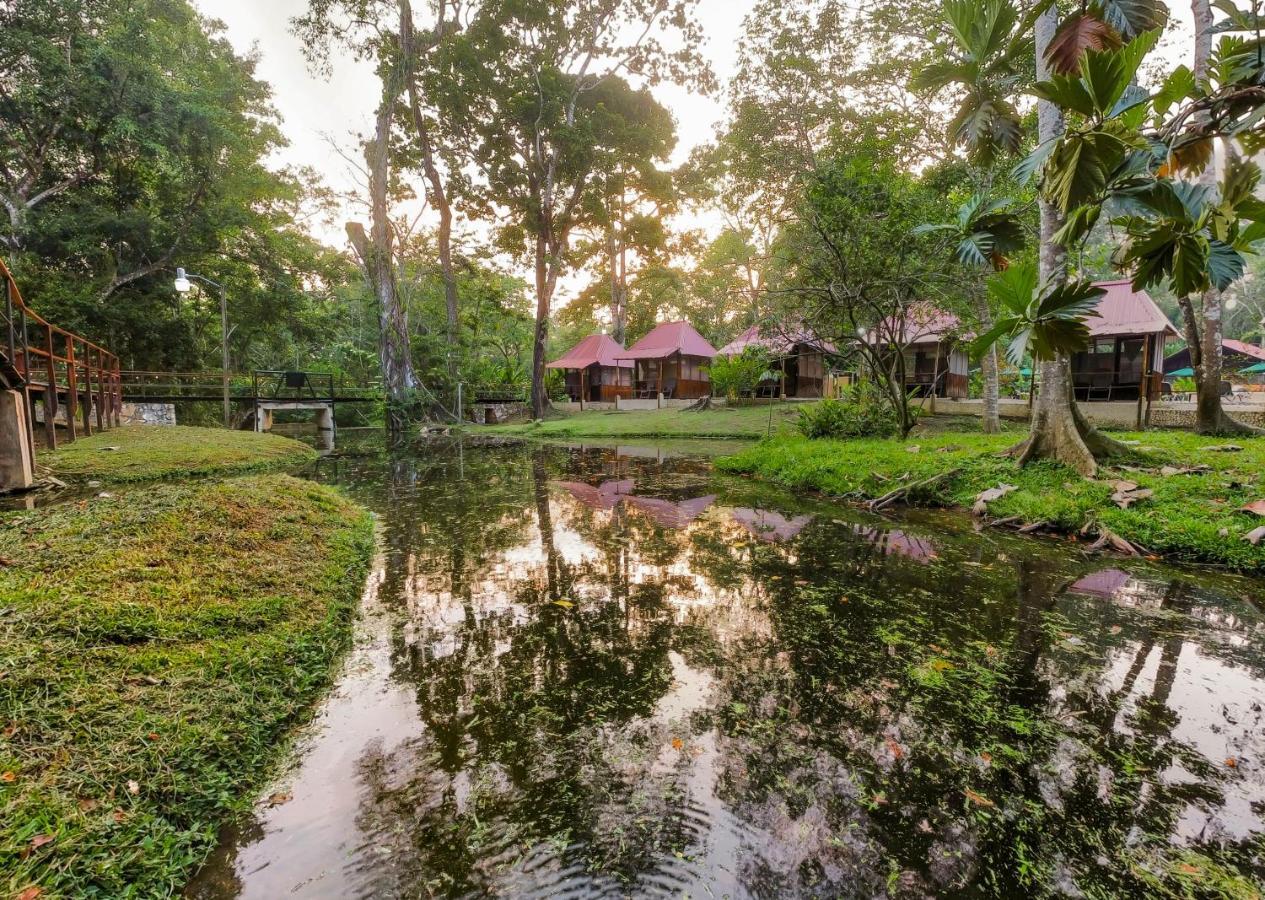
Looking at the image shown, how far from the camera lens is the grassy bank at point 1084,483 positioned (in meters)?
4.85

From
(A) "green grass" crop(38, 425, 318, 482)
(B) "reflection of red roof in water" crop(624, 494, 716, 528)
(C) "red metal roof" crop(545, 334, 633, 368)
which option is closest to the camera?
(B) "reflection of red roof in water" crop(624, 494, 716, 528)

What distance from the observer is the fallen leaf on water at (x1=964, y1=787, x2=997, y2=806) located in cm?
192

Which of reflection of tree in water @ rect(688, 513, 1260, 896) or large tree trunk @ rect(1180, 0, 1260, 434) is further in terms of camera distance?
large tree trunk @ rect(1180, 0, 1260, 434)

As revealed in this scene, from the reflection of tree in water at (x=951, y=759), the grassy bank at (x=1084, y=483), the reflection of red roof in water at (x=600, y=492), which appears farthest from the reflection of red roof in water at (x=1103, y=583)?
the reflection of red roof in water at (x=600, y=492)

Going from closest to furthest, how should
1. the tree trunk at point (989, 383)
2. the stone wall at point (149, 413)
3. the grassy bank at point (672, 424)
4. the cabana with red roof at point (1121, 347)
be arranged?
the tree trunk at point (989, 383) → the stone wall at point (149, 413) → the cabana with red roof at point (1121, 347) → the grassy bank at point (672, 424)

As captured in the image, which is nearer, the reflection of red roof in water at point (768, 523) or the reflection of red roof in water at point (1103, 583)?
the reflection of red roof in water at point (1103, 583)

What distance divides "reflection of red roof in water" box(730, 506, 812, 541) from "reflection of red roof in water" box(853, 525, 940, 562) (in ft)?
2.24

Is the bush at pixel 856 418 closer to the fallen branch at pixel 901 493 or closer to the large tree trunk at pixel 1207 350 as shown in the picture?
the fallen branch at pixel 901 493

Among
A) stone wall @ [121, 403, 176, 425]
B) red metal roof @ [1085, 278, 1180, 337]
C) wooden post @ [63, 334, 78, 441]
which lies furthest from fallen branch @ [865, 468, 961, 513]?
stone wall @ [121, 403, 176, 425]

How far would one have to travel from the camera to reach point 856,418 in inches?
448

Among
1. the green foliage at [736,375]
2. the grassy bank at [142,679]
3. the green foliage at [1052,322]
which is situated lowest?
the grassy bank at [142,679]

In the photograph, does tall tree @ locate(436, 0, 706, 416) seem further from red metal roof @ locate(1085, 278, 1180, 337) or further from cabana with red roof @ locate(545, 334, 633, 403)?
red metal roof @ locate(1085, 278, 1180, 337)

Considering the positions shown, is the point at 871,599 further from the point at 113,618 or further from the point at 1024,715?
the point at 113,618

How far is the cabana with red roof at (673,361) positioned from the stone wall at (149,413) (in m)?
20.0
